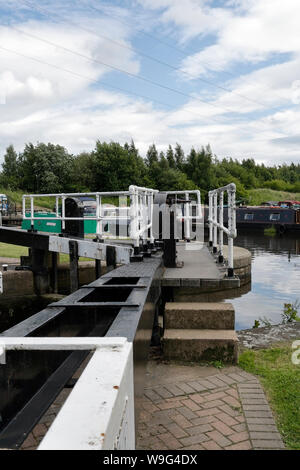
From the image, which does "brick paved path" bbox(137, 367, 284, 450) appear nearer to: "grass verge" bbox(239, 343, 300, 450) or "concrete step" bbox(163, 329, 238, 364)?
"grass verge" bbox(239, 343, 300, 450)

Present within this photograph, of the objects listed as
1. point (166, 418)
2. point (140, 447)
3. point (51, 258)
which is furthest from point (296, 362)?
point (51, 258)

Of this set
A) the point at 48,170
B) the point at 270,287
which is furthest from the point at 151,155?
the point at 270,287

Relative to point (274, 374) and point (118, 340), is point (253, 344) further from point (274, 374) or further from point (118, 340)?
point (118, 340)

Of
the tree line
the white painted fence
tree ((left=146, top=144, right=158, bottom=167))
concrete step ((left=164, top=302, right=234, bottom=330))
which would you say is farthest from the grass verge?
tree ((left=146, top=144, right=158, bottom=167))

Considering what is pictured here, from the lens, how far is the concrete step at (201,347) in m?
4.06

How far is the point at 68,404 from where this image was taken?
1.04 m

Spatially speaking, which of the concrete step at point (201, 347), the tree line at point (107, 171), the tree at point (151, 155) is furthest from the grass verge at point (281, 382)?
the tree at point (151, 155)

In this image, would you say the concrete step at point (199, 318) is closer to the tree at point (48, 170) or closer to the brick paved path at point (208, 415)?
the brick paved path at point (208, 415)

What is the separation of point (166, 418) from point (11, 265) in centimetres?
888

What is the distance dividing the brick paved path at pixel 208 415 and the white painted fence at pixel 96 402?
137 centimetres

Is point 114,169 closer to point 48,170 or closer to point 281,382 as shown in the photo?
point 48,170

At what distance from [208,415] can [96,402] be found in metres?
2.33

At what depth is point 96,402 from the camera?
1.04m

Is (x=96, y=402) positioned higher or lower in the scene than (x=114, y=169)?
lower
